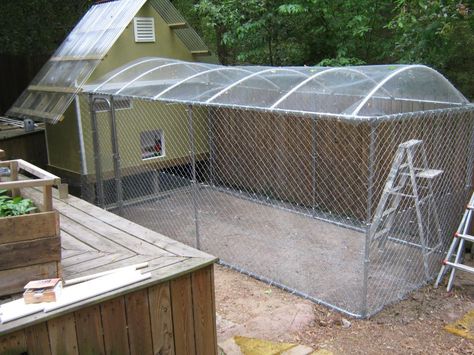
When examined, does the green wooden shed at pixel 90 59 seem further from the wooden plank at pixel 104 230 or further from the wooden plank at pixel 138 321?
the wooden plank at pixel 138 321

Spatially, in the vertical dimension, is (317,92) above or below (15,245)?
above

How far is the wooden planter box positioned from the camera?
258 centimetres

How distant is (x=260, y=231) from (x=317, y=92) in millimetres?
2293

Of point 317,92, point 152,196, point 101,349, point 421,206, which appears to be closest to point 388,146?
point 421,206

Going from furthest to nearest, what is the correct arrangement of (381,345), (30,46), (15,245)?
(30,46)
(381,345)
(15,245)

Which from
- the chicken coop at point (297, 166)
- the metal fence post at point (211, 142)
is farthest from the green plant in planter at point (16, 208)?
the metal fence post at point (211, 142)

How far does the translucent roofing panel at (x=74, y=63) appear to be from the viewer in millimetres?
7078

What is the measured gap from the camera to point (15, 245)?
2.59 meters

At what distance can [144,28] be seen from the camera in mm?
7660

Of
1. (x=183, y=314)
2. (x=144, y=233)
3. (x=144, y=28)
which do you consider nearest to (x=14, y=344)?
(x=183, y=314)

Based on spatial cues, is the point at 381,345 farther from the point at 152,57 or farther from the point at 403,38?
the point at 152,57

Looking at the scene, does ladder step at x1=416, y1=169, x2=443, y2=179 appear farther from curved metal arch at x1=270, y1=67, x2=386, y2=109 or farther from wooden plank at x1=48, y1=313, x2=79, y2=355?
wooden plank at x1=48, y1=313, x2=79, y2=355

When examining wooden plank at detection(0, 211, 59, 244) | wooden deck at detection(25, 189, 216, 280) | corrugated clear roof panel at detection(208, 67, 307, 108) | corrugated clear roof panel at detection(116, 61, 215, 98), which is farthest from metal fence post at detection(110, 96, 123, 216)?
wooden plank at detection(0, 211, 59, 244)

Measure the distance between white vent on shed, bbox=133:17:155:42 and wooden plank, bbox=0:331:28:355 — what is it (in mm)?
5979
